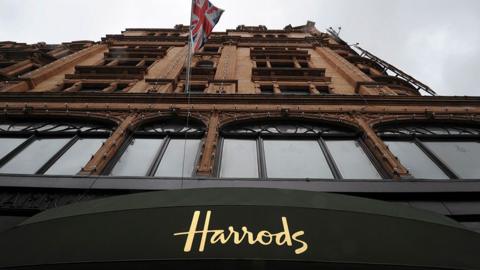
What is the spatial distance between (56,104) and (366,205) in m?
12.8

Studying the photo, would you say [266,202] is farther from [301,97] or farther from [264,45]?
[264,45]

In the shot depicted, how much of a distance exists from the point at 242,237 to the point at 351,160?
6.52 m

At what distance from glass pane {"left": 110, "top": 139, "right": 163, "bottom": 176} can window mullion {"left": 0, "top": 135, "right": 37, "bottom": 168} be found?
3.40 m

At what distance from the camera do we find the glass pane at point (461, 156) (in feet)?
28.1

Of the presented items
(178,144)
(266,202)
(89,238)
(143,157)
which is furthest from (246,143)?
(89,238)

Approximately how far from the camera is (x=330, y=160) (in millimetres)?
8977

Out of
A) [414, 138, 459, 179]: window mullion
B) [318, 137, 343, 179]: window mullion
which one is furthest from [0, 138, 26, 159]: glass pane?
[414, 138, 459, 179]: window mullion

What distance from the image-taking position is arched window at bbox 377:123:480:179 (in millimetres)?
8555

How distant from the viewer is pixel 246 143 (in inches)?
400

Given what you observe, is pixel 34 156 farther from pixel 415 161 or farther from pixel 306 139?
pixel 415 161

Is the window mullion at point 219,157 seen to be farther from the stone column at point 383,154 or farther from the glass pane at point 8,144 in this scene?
the glass pane at point 8,144

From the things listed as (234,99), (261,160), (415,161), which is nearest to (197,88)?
(234,99)

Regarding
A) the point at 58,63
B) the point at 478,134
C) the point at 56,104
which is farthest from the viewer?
the point at 58,63

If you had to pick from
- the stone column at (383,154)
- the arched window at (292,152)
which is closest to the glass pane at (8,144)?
the arched window at (292,152)
